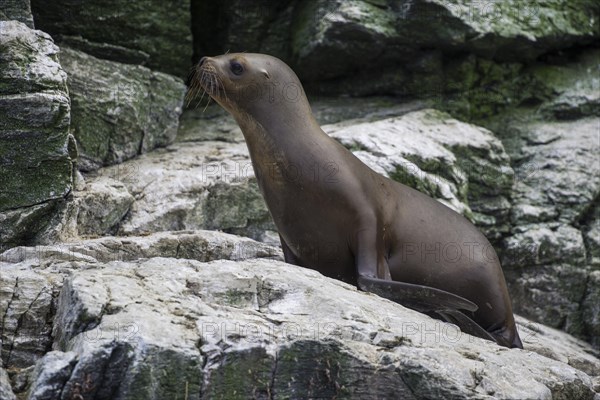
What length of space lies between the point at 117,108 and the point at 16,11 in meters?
1.24

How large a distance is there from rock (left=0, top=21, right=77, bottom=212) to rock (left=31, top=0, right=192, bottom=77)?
1937 millimetres

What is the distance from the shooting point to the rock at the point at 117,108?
8311 mm

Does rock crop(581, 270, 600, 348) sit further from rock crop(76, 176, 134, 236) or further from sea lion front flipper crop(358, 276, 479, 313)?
rock crop(76, 176, 134, 236)

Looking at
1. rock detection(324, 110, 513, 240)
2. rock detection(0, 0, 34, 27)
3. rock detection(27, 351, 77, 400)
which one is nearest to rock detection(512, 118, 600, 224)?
rock detection(324, 110, 513, 240)

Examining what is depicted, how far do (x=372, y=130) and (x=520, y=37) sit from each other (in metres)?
2.10

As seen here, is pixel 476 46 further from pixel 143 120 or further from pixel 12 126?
pixel 12 126

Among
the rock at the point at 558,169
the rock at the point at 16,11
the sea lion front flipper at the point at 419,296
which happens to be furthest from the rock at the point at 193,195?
the rock at the point at 558,169

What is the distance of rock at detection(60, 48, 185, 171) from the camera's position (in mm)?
8311

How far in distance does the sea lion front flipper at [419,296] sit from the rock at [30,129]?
239 cm

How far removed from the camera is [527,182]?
31.9 ft

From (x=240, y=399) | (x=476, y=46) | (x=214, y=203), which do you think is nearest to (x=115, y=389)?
(x=240, y=399)

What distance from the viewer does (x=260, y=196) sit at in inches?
328

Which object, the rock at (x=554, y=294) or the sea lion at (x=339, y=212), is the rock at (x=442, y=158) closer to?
the rock at (x=554, y=294)

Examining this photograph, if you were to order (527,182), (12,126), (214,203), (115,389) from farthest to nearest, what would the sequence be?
(527,182) → (214,203) → (12,126) → (115,389)
